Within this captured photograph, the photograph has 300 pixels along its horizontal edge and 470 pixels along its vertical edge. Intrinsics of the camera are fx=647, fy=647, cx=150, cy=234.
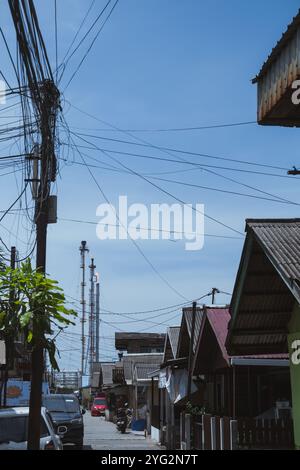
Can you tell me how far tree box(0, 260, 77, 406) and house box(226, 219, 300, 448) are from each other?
2.71 meters

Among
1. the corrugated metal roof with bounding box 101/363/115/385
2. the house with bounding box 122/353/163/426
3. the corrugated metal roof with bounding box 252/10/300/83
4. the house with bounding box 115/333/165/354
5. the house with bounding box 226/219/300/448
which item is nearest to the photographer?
the corrugated metal roof with bounding box 252/10/300/83

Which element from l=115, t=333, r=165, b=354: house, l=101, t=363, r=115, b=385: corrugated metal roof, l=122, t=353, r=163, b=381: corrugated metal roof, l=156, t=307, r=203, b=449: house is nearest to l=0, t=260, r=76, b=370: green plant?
l=156, t=307, r=203, b=449: house

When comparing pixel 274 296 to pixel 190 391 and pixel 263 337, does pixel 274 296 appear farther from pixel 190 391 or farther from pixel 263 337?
pixel 190 391

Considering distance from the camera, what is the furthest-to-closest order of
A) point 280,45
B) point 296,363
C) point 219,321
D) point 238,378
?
point 238,378 < point 219,321 < point 296,363 < point 280,45

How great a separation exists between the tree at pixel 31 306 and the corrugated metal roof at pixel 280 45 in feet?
12.1

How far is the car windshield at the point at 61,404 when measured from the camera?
2375 centimetres

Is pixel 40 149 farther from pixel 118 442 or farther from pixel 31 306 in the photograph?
pixel 118 442

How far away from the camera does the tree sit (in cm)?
828

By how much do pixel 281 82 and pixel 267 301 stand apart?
4.10m

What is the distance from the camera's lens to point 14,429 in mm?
11180

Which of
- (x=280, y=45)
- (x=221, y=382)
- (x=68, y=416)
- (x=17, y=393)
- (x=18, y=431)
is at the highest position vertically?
Result: (x=280, y=45)

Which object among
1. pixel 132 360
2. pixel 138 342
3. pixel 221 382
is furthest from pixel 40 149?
pixel 138 342

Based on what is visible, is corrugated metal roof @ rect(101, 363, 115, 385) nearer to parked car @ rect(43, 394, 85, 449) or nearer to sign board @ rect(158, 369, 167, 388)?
parked car @ rect(43, 394, 85, 449)
